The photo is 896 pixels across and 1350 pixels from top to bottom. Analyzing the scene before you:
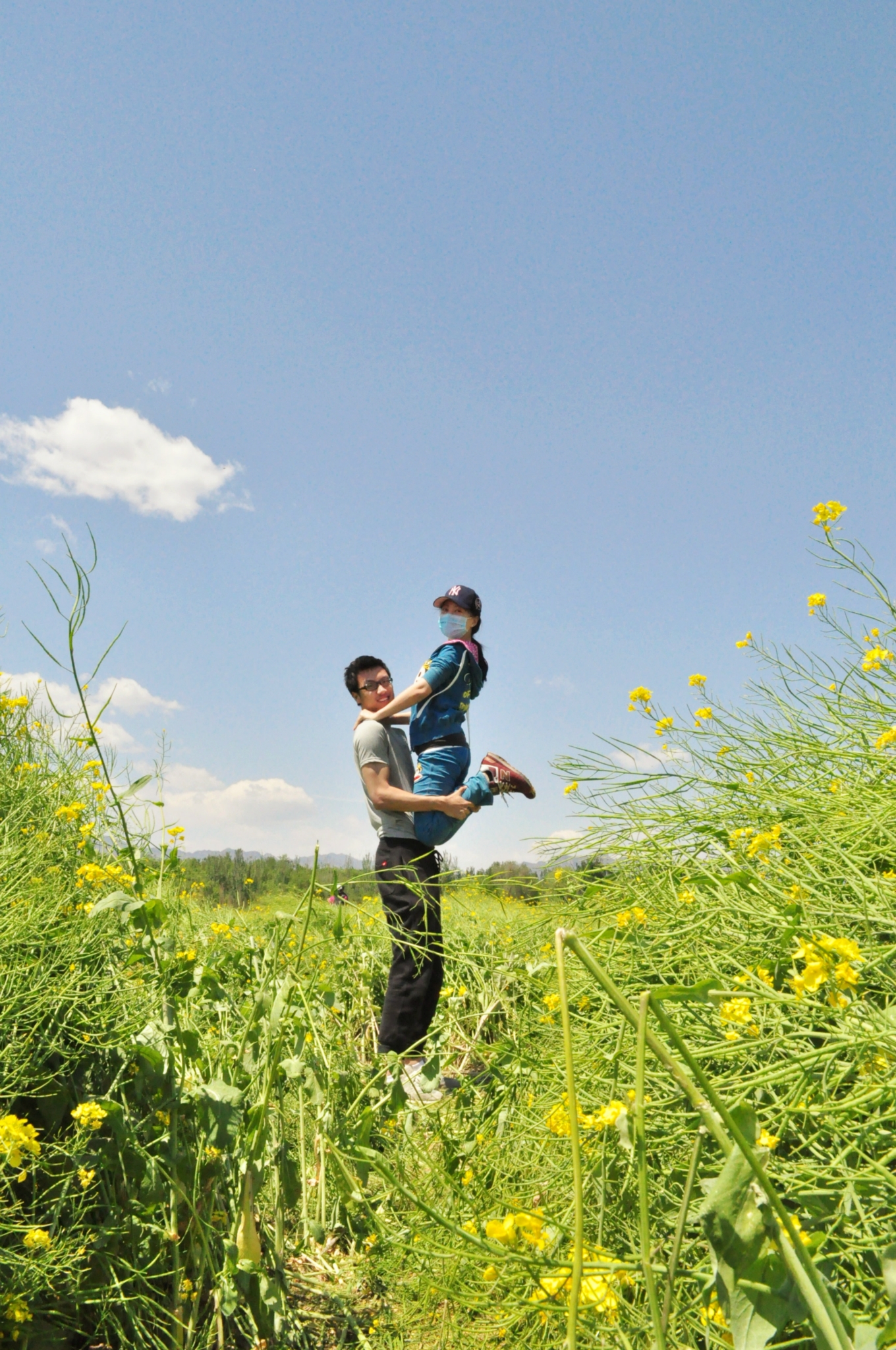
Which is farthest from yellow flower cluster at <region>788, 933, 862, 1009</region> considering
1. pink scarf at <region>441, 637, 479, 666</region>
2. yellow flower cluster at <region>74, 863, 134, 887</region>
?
pink scarf at <region>441, 637, 479, 666</region>

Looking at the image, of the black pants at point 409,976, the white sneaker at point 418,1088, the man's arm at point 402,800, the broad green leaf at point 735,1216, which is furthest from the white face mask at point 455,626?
the broad green leaf at point 735,1216

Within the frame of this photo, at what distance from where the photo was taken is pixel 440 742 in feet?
10.2

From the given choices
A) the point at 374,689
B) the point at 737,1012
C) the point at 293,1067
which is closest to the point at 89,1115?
the point at 293,1067

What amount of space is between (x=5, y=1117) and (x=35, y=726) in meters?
2.02

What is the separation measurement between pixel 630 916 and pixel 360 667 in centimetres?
206

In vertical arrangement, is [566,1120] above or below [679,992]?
below

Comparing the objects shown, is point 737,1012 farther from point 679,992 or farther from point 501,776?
point 501,776

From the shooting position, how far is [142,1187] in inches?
55.9

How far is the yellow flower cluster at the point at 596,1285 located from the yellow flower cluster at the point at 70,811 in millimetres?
1455

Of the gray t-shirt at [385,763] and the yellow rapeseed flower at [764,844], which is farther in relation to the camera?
the gray t-shirt at [385,763]

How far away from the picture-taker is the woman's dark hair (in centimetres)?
325

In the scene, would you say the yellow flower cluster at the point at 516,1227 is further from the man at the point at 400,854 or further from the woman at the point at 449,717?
the woman at the point at 449,717

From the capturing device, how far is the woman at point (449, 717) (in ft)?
9.90

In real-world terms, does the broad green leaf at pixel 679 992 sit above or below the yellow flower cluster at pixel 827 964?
below
